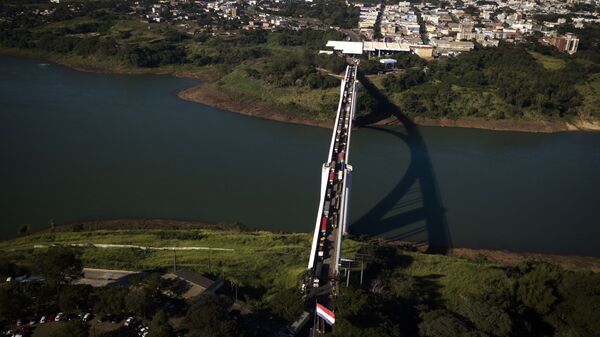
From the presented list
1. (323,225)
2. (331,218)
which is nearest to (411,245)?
(331,218)

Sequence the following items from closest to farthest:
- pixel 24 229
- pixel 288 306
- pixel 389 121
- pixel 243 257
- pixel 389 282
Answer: pixel 288 306 → pixel 389 282 → pixel 243 257 → pixel 24 229 → pixel 389 121

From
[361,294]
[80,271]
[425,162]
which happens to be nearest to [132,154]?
[80,271]

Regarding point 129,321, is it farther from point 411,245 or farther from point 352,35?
point 352,35

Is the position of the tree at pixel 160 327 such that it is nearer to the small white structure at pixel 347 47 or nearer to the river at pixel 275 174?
the river at pixel 275 174

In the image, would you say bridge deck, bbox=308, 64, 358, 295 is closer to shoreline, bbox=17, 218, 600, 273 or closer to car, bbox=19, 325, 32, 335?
shoreline, bbox=17, 218, 600, 273

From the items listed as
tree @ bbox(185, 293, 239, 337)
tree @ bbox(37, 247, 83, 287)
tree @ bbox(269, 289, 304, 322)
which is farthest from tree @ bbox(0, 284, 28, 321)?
tree @ bbox(269, 289, 304, 322)

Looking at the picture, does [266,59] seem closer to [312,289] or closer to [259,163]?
[259,163]

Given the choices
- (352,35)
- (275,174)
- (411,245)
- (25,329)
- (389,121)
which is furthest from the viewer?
(352,35)
